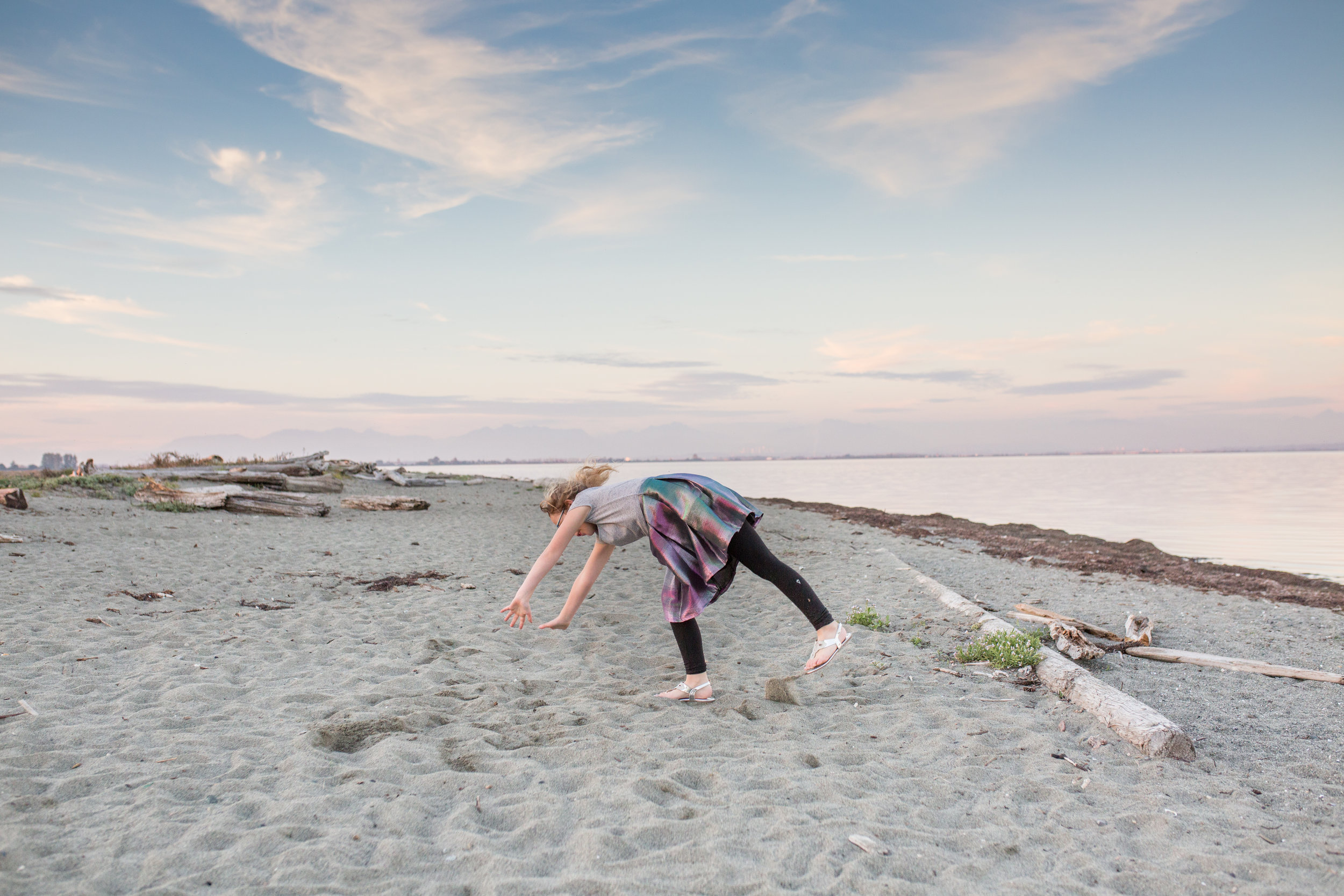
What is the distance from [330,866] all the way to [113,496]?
59.1 ft

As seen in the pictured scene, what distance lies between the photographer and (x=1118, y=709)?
177 inches

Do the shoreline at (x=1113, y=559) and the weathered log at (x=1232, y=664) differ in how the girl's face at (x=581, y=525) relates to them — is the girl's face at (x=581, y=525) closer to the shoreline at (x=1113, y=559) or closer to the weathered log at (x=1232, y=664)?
the weathered log at (x=1232, y=664)

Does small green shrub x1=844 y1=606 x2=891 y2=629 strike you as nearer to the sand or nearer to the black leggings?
the sand

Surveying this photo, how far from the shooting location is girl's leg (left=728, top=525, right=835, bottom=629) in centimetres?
461

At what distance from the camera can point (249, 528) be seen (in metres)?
13.2

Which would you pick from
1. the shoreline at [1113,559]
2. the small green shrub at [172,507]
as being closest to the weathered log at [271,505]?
the small green shrub at [172,507]

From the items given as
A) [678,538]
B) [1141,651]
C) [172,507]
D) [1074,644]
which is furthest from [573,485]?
[172,507]

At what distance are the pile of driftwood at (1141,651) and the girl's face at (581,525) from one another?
462 centimetres

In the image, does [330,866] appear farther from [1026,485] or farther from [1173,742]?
[1026,485]

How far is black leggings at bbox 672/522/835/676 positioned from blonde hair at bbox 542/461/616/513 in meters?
1.01

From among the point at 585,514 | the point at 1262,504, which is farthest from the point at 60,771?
the point at 1262,504

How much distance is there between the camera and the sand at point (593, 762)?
2.85 metres

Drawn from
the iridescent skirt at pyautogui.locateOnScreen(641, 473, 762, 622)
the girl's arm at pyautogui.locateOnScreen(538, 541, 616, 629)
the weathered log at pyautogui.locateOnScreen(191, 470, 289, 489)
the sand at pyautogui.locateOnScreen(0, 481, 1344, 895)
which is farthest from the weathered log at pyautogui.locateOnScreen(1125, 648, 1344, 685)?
the weathered log at pyautogui.locateOnScreen(191, 470, 289, 489)

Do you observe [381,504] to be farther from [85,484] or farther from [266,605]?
[266,605]
